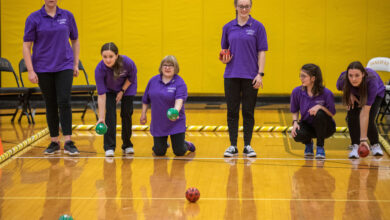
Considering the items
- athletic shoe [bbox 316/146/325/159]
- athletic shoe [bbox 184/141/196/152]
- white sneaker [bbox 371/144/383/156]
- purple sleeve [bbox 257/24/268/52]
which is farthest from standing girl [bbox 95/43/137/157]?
white sneaker [bbox 371/144/383/156]

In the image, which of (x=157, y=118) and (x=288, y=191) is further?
(x=157, y=118)

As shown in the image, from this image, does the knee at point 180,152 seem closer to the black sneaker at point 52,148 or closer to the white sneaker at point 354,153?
the black sneaker at point 52,148

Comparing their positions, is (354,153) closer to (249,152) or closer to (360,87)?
(360,87)

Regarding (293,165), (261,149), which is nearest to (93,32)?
(261,149)

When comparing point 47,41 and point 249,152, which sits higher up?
point 47,41

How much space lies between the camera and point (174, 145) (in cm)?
639

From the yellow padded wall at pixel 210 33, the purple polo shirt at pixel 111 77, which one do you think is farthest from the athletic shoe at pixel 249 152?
the yellow padded wall at pixel 210 33

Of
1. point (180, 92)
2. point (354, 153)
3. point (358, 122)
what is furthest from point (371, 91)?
point (180, 92)

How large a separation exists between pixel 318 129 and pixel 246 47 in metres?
1.15

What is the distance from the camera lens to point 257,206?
4.40 m

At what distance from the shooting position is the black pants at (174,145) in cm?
634

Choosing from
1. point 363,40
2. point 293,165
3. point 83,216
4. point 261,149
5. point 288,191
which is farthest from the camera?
point 363,40

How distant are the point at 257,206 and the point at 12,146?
12.0 feet

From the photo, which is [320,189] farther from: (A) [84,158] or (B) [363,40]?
(B) [363,40]
